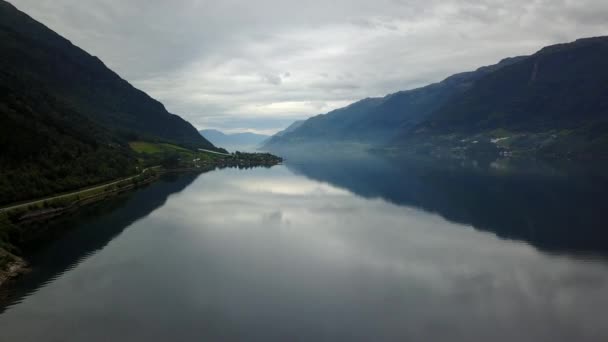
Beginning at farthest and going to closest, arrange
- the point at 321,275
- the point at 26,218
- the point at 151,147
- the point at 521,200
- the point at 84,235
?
the point at 151,147 → the point at 521,200 → the point at 26,218 → the point at 84,235 → the point at 321,275

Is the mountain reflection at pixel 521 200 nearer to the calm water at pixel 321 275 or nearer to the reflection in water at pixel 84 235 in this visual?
the calm water at pixel 321 275

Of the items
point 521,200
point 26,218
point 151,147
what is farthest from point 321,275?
point 151,147

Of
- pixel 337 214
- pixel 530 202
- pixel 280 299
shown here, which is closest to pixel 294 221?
pixel 337 214

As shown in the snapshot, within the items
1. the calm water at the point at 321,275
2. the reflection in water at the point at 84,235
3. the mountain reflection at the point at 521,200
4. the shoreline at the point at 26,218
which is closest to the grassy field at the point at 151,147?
the shoreline at the point at 26,218

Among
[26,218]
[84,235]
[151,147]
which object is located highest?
[151,147]

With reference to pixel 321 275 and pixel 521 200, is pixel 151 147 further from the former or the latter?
pixel 321 275

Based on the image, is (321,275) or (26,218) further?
(26,218)
